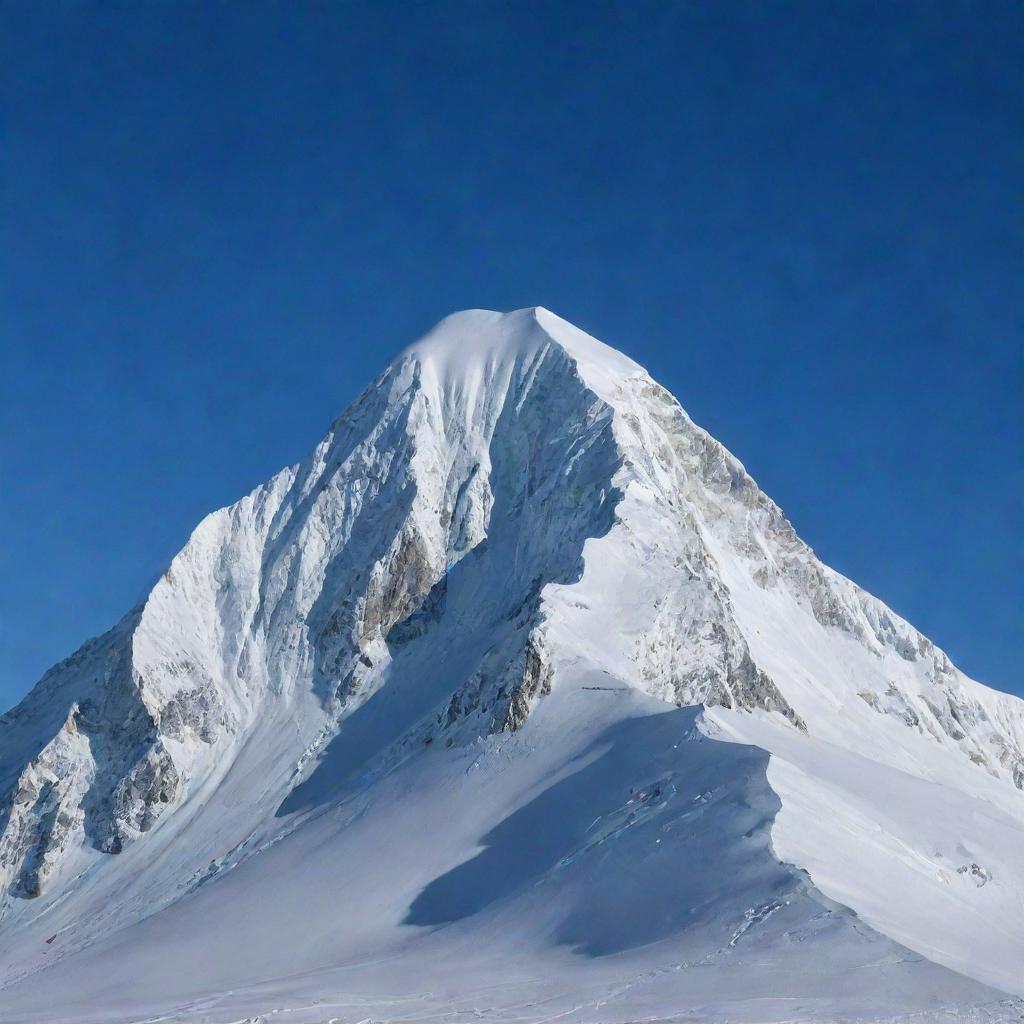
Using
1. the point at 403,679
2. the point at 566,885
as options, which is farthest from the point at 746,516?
the point at 566,885

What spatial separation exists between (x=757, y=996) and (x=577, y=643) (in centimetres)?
3732

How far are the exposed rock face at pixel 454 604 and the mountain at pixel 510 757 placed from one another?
0.94 ft

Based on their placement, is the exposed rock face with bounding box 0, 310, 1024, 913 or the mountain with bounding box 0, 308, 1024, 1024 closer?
the mountain with bounding box 0, 308, 1024, 1024

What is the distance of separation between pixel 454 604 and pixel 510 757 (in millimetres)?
28631

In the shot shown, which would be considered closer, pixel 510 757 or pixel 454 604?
pixel 510 757

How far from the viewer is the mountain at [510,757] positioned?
4069 centimetres

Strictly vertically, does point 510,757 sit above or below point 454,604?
below

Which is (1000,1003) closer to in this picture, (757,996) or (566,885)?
(757,996)

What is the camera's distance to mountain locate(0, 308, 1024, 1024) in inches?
1602

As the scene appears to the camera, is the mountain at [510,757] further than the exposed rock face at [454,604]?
No

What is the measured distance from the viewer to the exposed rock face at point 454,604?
74.4 m

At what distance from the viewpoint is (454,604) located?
91500 millimetres

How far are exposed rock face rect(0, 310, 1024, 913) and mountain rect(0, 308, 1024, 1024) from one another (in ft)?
0.94

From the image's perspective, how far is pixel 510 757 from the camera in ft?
209
